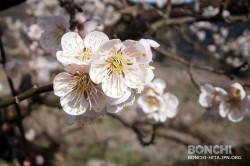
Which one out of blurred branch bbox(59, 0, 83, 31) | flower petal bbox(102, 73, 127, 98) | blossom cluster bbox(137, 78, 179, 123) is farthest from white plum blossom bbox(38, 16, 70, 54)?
blossom cluster bbox(137, 78, 179, 123)

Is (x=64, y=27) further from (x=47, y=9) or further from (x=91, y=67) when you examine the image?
(x=47, y=9)

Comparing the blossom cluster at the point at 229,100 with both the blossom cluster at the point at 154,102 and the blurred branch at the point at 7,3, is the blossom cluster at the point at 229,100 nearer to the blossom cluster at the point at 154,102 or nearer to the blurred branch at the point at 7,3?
the blossom cluster at the point at 154,102

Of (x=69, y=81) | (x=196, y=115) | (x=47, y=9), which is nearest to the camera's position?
(x=69, y=81)

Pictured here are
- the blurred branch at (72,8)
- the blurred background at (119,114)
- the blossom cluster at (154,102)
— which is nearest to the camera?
the blurred branch at (72,8)

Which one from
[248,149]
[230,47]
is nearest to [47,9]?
[230,47]

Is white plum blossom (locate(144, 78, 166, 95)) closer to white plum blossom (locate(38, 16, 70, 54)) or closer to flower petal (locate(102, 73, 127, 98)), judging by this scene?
white plum blossom (locate(38, 16, 70, 54))

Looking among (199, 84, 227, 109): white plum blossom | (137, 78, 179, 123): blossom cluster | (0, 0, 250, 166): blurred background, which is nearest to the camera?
(199, 84, 227, 109): white plum blossom

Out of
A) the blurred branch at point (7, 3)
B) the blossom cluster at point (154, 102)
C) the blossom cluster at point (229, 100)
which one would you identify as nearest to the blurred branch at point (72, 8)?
the blurred branch at point (7, 3)
